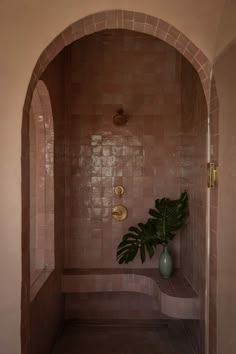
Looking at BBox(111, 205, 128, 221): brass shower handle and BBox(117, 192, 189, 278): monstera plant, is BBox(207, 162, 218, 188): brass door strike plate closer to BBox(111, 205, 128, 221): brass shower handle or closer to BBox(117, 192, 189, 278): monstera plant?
BBox(117, 192, 189, 278): monstera plant

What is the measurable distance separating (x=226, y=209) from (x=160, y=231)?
1.33 m

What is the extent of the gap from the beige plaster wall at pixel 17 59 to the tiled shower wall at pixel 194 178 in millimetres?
876

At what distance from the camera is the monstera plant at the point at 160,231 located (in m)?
2.79

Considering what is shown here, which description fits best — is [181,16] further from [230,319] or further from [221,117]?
[230,319]

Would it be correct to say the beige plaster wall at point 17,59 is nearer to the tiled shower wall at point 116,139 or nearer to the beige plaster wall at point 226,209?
the beige plaster wall at point 226,209

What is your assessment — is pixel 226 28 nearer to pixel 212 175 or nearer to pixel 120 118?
pixel 212 175

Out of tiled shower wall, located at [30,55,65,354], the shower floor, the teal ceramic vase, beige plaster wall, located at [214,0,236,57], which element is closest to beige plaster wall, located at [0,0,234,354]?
beige plaster wall, located at [214,0,236,57]

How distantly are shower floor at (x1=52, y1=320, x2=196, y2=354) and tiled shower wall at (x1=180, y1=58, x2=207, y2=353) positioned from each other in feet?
0.68

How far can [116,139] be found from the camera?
3.11 meters

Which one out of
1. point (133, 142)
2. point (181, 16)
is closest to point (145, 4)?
point (181, 16)

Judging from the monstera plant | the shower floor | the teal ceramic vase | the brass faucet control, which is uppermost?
the brass faucet control

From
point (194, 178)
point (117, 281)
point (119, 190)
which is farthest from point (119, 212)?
point (194, 178)

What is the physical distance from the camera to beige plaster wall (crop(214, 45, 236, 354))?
147 centimetres

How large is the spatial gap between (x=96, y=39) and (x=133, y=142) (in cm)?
106
